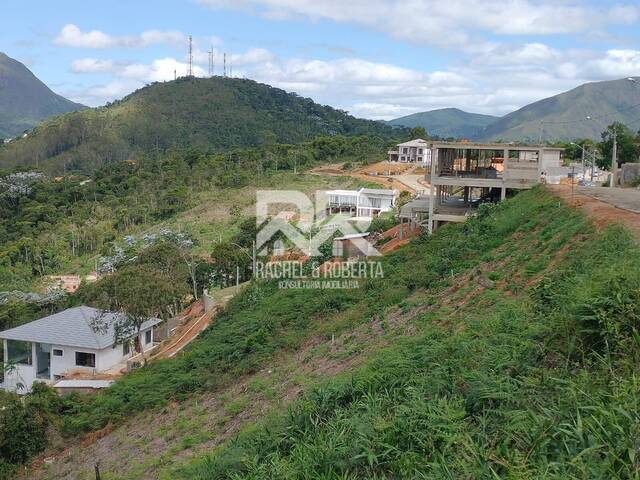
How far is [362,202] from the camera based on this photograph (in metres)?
39.6

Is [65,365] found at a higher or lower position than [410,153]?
lower

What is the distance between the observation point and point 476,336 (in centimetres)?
803

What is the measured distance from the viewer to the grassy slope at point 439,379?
472 centimetres

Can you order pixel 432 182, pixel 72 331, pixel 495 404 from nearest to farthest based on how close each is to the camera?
pixel 495 404 → pixel 72 331 → pixel 432 182

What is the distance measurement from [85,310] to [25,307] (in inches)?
306

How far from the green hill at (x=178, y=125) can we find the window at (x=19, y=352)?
62.1 metres

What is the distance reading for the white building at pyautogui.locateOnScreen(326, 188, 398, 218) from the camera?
1534 inches

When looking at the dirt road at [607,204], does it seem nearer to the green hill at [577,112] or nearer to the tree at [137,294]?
the tree at [137,294]

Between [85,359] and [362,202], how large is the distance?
22461 millimetres

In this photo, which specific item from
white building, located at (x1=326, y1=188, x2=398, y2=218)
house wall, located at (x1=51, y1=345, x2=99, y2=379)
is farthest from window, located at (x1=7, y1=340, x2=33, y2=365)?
white building, located at (x1=326, y1=188, x2=398, y2=218)

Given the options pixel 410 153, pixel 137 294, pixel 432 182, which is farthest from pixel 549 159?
pixel 410 153

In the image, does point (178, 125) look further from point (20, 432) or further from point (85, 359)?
point (20, 432)

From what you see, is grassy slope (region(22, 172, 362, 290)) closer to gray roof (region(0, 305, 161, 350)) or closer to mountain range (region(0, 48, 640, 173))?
gray roof (region(0, 305, 161, 350))

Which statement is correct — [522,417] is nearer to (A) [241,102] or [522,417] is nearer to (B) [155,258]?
(B) [155,258]
